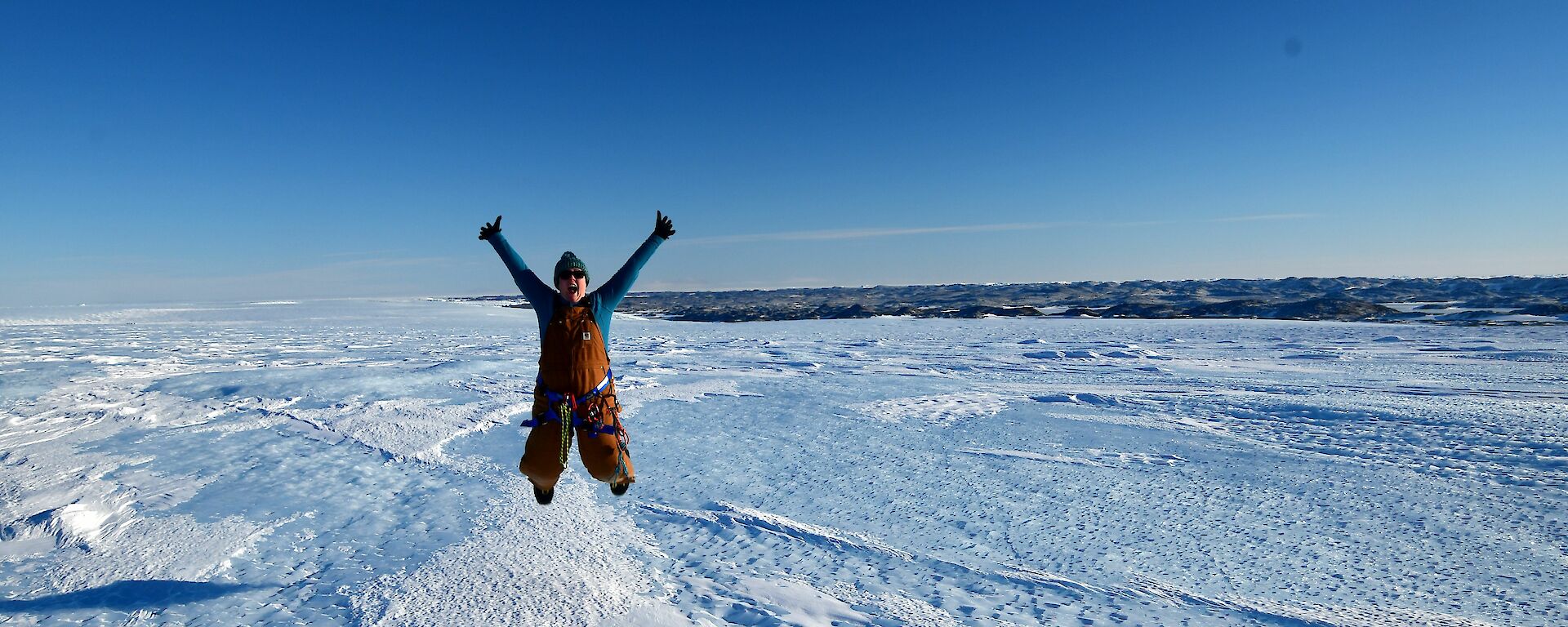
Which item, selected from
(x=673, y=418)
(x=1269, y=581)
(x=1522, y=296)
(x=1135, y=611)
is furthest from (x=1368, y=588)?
(x=1522, y=296)

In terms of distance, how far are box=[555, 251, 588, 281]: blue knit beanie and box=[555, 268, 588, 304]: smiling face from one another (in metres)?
0.02

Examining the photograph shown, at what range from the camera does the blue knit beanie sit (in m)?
2.88

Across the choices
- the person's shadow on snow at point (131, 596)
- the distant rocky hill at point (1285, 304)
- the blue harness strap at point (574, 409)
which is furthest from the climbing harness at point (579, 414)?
the distant rocky hill at point (1285, 304)

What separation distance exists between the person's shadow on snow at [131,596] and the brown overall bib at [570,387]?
9.28 ft

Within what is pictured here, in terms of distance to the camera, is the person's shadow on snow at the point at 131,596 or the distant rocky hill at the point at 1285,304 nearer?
the person's shadow on snow at the point at 131,596

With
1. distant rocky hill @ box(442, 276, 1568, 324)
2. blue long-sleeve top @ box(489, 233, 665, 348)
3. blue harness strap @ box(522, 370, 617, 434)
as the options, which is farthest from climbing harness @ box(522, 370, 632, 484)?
distant rocky hill @ box(442, 276, 1568, 324)

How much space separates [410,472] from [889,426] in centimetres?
557

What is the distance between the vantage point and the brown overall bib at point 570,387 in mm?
2838

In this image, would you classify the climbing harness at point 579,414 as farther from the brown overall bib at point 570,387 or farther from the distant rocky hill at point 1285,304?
the distant rocky hill at point 1285,304

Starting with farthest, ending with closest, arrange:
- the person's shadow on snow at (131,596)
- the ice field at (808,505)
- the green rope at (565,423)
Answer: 1. the ice field at (808,505)
2. the person's shadow on snow at (131,596)
3. the green rope at (565,423)

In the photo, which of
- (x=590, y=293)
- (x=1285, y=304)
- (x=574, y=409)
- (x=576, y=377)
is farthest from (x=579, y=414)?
(x=1285, y=304)

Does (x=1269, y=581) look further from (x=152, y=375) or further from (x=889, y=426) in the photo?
(x=152, y=375)

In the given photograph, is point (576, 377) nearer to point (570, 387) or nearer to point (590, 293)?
point (570, 387)

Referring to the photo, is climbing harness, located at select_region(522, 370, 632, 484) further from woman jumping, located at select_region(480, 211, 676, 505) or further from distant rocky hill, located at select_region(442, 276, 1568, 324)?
distant rocky hill, located at select_region(442, 276, 1568, 324)
